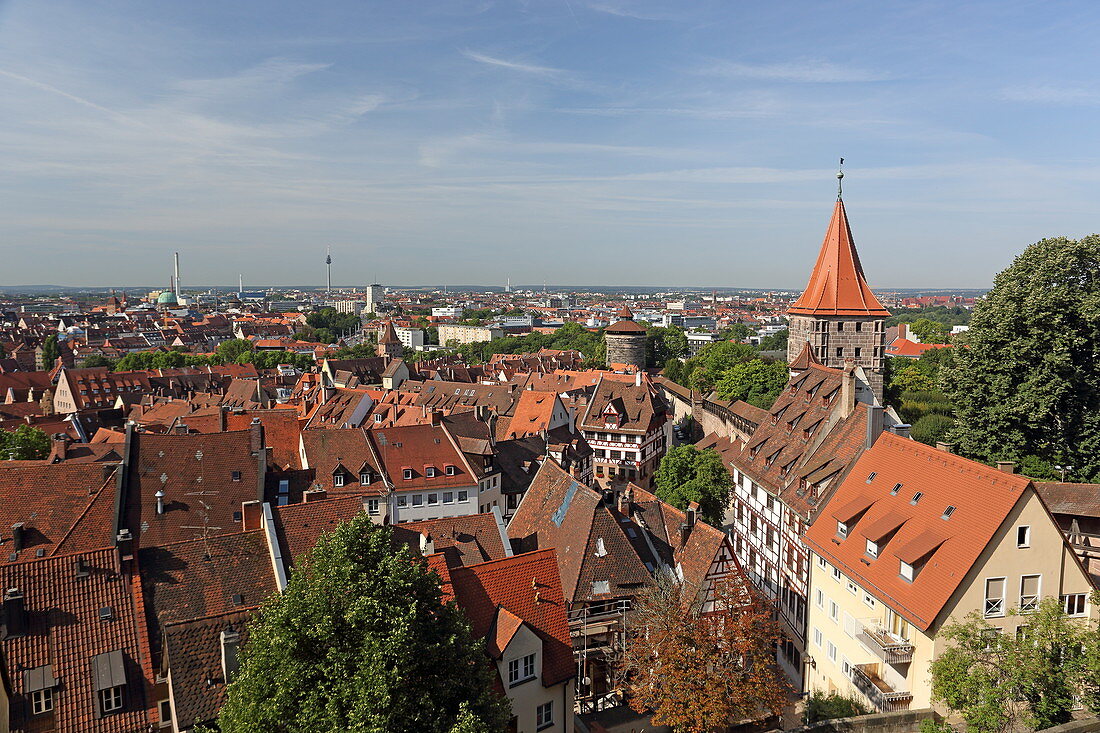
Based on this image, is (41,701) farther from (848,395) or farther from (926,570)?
(848,395)

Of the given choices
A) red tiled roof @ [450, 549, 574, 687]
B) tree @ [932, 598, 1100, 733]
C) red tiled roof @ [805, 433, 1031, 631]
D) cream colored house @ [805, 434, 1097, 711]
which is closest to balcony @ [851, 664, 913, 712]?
cream colored house @ [805, 434, 1097, 711]

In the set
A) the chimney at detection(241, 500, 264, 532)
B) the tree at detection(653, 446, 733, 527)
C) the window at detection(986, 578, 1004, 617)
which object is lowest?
the tree at detection(653, 446, 733, 527)

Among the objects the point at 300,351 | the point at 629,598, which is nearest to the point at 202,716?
the point at 629,598

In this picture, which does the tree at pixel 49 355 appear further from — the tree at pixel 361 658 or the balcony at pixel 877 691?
the balcony at pixel 877 691

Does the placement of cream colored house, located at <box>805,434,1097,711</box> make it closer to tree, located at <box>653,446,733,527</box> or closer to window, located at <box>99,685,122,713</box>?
tree, located at <box>653,446,733,527</box>

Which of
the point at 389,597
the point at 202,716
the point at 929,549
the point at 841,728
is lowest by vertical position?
the point at 841,728

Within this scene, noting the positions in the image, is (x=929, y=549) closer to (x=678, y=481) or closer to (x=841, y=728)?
(x=841, y=728)

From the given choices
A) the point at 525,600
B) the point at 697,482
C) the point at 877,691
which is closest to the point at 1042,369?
the point at 697,482
